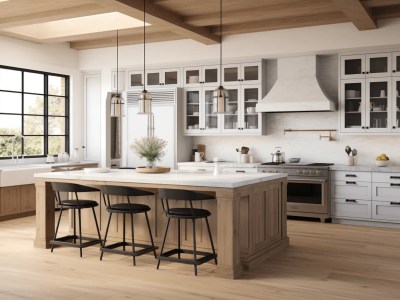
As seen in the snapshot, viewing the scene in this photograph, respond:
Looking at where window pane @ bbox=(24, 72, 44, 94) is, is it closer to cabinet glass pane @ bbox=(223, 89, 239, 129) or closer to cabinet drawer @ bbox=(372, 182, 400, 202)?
cabinet glass pane @ bbox=(223, 89, 239, 129)

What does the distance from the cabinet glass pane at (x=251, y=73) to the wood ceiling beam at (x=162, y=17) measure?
0.69 m

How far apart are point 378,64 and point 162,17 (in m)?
3.24

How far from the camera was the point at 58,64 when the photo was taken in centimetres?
907

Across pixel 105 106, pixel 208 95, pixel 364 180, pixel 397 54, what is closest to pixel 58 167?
pixel 105 106

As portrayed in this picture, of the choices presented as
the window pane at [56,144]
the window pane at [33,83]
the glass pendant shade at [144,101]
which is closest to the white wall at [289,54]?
the window pane at [33,83]

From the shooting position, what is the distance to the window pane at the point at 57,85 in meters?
9.22

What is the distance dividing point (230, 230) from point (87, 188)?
183 cm

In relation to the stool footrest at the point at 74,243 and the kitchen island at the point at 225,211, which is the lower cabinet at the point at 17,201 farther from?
the stool footrest at the point at 74,243

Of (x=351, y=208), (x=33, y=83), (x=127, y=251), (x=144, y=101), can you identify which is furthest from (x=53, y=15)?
(x=351, y=208)

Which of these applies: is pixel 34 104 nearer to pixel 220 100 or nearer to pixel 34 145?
pixel 34 145

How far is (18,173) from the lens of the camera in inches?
302

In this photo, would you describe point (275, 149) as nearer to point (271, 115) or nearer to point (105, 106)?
point (271, 115)

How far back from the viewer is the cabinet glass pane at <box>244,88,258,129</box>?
26.7 ft

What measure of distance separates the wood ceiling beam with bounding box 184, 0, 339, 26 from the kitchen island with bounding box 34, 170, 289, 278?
7.39 feet
